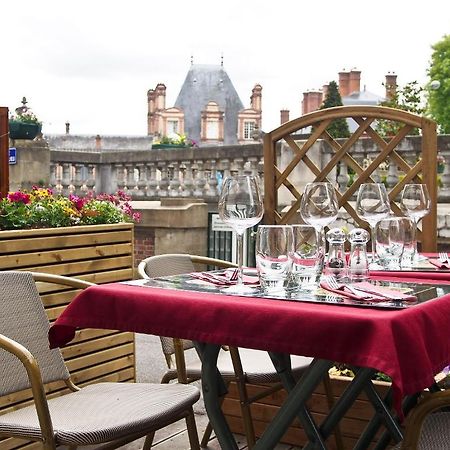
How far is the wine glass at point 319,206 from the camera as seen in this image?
2791 millimetres

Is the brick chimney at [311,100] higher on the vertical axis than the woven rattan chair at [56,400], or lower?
higher

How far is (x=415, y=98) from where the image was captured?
19.5 metres

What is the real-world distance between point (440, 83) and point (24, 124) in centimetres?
3040

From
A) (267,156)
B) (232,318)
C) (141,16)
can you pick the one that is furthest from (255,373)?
(141,16)

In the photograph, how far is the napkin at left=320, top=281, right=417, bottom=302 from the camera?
86.3 inches

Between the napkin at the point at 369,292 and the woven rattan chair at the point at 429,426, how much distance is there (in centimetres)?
28

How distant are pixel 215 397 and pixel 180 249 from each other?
667 centimetres

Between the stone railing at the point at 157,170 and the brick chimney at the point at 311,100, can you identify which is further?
the brick chimney at the point at 311,100

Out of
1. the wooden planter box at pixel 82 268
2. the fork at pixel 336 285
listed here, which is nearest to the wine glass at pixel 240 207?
the fork at pixel 336 285

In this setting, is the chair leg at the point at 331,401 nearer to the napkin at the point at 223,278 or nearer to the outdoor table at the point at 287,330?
the outdoor table at the point at 287,330

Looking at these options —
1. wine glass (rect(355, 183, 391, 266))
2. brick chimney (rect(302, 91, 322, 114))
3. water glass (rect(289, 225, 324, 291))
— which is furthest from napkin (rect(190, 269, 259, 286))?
brick chimney (rect(302, 91, 322, 114))

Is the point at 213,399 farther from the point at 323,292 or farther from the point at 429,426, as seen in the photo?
the point at 429,426

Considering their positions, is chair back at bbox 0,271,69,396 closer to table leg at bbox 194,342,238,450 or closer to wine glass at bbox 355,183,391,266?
table leg at bbox 194,342,238,450

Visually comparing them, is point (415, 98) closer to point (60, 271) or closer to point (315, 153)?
point (315, 153)
